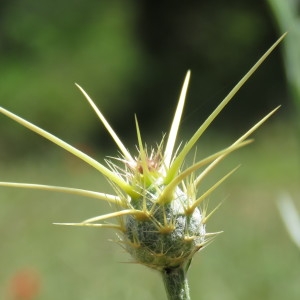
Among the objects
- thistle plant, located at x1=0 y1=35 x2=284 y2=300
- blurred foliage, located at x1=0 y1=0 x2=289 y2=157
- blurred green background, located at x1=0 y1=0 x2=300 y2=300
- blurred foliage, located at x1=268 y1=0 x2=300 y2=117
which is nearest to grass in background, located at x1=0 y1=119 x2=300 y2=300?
Result: blurred green background, located at x1=0 y1=0 x2=300 y2=300

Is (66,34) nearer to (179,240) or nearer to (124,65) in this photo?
(124,65)

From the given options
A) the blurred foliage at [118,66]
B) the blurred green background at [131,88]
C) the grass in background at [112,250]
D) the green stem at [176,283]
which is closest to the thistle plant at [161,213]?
the green stem at [176,283]

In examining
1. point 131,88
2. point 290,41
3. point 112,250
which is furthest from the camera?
point 131,88

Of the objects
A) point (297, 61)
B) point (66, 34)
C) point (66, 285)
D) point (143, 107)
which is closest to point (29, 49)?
point (66, 34)

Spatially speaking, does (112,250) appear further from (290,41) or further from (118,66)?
(118,66)

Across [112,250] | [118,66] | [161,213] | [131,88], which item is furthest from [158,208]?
[131,88]

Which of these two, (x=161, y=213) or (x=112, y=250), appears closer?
(x=161, y=213)

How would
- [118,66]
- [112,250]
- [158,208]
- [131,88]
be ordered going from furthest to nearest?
[131,88] → [118,66] → [112,250] → [158,208]

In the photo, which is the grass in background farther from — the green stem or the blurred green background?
the green stem
